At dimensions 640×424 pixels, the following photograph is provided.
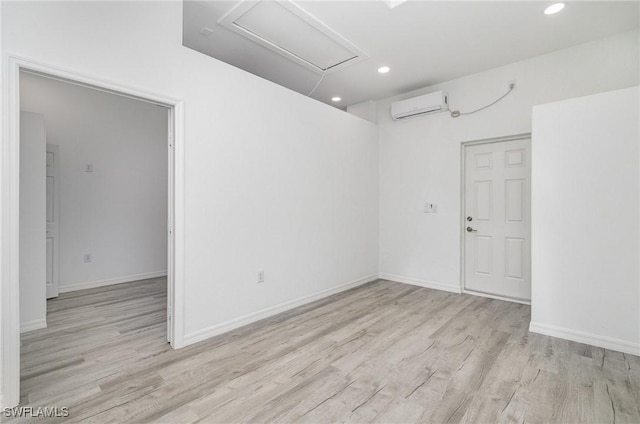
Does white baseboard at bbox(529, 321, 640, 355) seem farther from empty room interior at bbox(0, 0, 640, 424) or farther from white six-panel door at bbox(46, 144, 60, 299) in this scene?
white six-panel door at bbox(46, 144, 60, 299)

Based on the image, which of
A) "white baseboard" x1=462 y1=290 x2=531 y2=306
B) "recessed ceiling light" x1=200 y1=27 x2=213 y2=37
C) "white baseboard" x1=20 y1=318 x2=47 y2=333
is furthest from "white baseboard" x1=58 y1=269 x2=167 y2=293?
"white baseboard" x1=462 y1=290 x2=531 y2=306

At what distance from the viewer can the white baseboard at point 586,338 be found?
2.48m

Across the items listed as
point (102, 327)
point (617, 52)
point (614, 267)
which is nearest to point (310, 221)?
point (102, 327)

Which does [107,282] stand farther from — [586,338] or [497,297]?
[586,338]

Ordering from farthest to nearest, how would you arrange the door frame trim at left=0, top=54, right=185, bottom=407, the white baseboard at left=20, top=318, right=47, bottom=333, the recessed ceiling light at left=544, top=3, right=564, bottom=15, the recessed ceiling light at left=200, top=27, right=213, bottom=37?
1. the recessed ceiling light at left=200, top=27, right=213, bottom=37
2. the white baseboard at left=20, top=318, right=47, bottom=333
3. the recessed ceiling light at left=544, top=3, right=564, bottom=15
4. the door frame trim at left=0, top=54, right=185, bottom=407

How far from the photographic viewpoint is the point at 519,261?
3754 mm

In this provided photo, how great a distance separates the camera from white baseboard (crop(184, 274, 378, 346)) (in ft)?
8.63

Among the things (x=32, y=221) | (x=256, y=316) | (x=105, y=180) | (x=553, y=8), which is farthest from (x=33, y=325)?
(x=553, y=8)

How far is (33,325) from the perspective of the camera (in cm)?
286

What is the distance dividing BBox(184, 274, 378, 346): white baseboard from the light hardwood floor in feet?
0.29

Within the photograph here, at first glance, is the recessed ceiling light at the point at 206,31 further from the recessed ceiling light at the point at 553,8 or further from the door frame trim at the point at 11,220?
the recessed ceiling light at the point at 553,8

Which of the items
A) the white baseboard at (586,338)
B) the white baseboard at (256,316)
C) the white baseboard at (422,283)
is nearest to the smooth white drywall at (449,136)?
the white baseboard at (422,283)

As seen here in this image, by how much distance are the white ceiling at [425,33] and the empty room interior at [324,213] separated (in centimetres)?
3

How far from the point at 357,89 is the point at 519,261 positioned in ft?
10.5
